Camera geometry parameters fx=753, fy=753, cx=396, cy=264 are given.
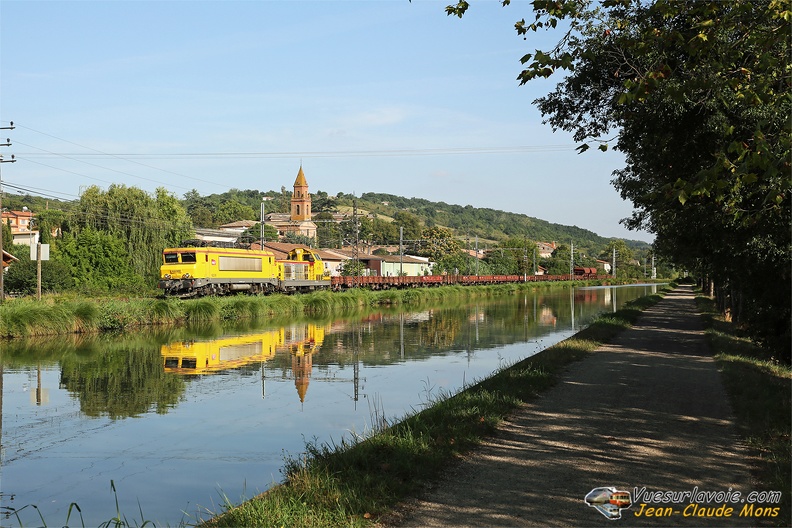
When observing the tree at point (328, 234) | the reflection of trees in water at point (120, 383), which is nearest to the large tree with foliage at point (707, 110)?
the reflection of trees in water at point (120, 383)

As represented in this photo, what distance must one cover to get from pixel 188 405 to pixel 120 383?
3.59 m

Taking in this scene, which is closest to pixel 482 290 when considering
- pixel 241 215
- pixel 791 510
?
pixel 791 510

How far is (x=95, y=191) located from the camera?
61.8 metres

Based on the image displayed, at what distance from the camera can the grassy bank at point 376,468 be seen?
6.93 meters

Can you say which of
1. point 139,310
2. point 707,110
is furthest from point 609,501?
point 139,310

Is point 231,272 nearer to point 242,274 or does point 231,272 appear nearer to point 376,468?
point 242,274

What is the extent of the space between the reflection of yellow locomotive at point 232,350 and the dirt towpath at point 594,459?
11181mm

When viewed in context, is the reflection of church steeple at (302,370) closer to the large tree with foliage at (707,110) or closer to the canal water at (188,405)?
the canal water at (188,405)

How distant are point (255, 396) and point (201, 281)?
31418 millimetres

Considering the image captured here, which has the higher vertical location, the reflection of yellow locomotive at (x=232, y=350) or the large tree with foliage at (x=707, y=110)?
the large tree with foliage at (x=707, y=110)

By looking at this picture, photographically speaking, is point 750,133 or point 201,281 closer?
point 750,133

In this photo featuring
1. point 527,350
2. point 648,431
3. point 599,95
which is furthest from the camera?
point 527,350

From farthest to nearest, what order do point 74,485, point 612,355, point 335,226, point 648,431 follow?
point 335,226
point 612,355
point 648,431
point 74,485

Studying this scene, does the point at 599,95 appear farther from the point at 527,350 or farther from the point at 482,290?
the point at 482,290
